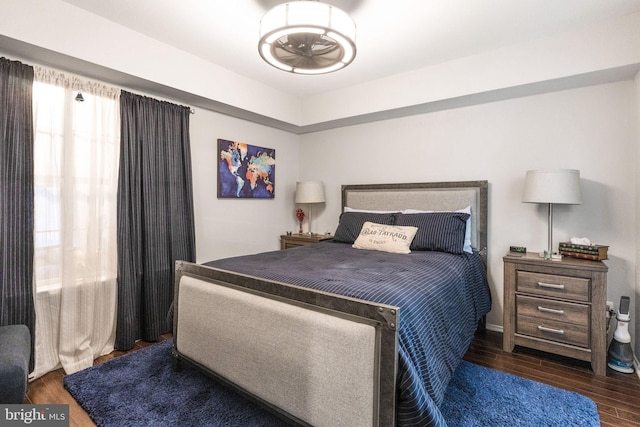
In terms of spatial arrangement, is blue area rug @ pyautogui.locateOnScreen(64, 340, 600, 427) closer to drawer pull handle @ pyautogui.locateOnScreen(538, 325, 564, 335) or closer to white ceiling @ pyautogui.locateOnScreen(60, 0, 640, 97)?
drawer pull handle @ pyautogui.locateOnScreen(538, 325, 564, 335)

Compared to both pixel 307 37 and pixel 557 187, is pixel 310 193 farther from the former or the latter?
pixel 557 187

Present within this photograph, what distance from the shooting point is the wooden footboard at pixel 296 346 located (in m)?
1.23

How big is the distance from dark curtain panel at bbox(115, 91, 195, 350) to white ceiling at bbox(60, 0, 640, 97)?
0.63m

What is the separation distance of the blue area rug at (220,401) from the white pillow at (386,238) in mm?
999

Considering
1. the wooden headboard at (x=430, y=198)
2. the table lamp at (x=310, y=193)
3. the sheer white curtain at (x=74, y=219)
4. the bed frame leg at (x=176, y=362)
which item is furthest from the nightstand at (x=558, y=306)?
the sheer white curtain at (x=74, y=219)

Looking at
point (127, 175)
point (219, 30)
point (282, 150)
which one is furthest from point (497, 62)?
point (127, 175)

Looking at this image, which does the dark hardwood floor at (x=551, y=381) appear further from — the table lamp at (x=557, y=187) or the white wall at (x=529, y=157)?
the table lamp at (x=557, y=187)

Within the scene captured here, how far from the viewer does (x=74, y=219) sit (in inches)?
93.2

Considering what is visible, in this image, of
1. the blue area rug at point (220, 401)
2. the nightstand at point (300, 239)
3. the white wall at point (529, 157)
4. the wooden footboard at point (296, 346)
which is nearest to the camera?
the wooden footboard at point (296, 346)

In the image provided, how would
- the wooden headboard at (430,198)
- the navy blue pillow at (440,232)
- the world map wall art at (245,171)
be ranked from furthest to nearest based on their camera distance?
the world map wall art at (245,171), the wooden headboard at (430,198), the navy blue pillow at (440,232)

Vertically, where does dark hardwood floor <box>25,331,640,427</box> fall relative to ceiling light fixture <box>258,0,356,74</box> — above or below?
below

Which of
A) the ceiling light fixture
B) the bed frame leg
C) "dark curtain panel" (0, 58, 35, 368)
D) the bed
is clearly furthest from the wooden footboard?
the ceiling light fixture

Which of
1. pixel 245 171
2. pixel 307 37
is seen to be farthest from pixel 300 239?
pixel 307 37

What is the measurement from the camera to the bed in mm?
1237
